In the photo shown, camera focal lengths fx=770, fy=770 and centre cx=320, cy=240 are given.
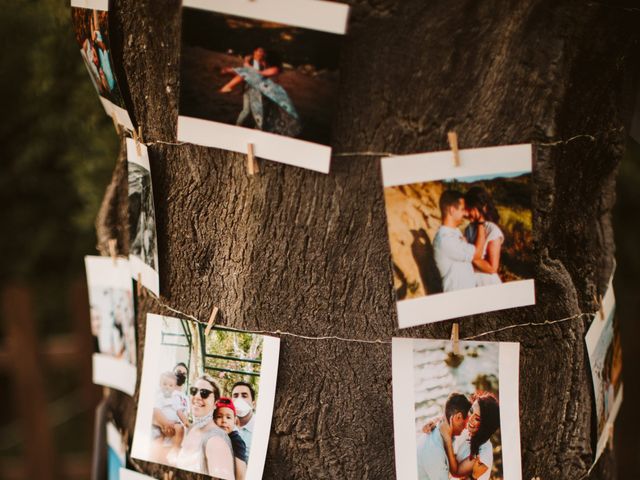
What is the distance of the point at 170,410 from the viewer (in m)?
1.07

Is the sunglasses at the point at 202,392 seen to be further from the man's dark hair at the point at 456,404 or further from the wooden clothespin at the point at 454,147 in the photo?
the wooden clothespin at the point at 454,147

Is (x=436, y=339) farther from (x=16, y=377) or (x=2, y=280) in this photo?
(x=2, y=280)

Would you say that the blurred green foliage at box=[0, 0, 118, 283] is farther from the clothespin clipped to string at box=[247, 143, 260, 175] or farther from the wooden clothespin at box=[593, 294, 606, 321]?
the wooden clothespin at box=[593, 294, 606, 321]

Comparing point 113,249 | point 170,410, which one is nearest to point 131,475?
point 170,410

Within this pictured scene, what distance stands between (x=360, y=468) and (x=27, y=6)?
Result: 1083 mm

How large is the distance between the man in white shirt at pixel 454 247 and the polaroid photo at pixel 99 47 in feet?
1.49

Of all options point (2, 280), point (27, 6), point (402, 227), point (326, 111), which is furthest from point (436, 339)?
point (2, 280)

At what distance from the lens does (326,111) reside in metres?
0.89

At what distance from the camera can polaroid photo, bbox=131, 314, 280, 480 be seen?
3.32 feet

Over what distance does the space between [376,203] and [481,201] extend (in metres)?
0.13

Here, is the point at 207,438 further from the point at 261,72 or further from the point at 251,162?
the point at 261,72

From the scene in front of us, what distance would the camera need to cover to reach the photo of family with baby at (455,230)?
916 mm

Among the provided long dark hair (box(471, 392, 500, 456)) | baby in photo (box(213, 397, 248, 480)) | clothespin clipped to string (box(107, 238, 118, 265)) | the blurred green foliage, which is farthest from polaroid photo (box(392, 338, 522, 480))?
the blurred green foliage

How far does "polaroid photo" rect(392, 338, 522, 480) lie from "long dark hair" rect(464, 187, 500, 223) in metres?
0.17
